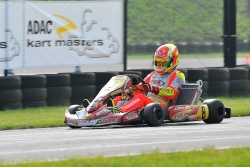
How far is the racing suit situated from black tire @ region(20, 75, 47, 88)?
9.21 feet

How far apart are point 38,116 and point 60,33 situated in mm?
3042

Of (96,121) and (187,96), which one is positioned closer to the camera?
(96,121)

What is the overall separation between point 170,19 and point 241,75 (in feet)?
16.2

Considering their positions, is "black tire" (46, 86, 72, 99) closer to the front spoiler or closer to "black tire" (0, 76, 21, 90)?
"black tire" (0, 76, 21, 90)

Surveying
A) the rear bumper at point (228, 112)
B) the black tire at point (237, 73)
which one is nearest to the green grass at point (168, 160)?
the rear bumper at point (228, 112)

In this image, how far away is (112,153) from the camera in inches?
320

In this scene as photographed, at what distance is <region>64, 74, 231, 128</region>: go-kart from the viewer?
11.2 m

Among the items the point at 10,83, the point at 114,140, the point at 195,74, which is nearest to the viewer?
the point at 114,140

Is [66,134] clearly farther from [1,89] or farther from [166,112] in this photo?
[1,89]

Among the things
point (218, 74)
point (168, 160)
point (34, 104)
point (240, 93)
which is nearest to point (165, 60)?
point (34, 104)

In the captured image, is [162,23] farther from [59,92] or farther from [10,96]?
[10,96]

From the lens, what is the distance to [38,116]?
1333 cm

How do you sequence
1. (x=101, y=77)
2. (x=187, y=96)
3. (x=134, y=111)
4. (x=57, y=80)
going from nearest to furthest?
(x=134, y=111)
(x=187, y=96)
(x=57, y=80)
(x=101, y=77)

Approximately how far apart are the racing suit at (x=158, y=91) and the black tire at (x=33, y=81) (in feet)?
9.21
